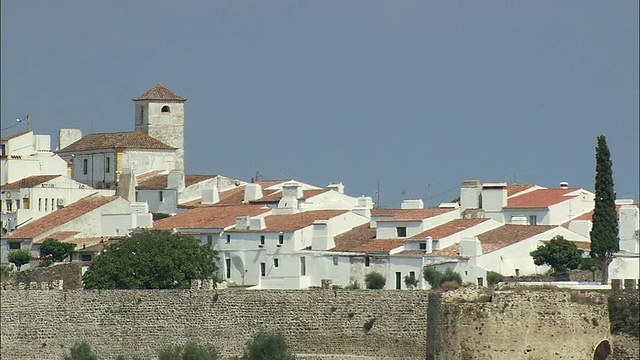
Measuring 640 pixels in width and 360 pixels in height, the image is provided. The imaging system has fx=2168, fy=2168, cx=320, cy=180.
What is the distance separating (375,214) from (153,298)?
13228 mm

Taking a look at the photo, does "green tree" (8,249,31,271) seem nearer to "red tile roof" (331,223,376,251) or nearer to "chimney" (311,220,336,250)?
"chimney" (311,220,336,250)

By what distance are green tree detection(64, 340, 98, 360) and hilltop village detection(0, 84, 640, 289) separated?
7889 mm

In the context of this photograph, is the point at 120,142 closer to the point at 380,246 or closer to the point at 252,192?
the point at 252,192

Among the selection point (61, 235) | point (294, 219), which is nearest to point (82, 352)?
point (294, 219)

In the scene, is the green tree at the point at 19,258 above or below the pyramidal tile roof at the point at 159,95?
below

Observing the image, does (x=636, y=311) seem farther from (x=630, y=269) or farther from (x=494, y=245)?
(x=494, y=245)

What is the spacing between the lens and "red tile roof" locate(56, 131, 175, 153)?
92125 mm

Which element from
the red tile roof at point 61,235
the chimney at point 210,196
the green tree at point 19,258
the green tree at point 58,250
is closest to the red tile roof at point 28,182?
the red tile roof at point 61,235

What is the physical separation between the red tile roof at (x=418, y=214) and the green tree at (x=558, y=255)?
16.9ft

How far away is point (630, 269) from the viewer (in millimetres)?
64750

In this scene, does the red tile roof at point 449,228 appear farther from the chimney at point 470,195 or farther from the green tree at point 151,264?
the green tree at point 151,264

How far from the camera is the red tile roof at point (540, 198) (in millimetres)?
78188

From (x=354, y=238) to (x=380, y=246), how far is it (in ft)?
8.47

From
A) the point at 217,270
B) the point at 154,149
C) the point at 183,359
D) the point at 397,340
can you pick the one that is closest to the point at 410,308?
the point at 397,340
